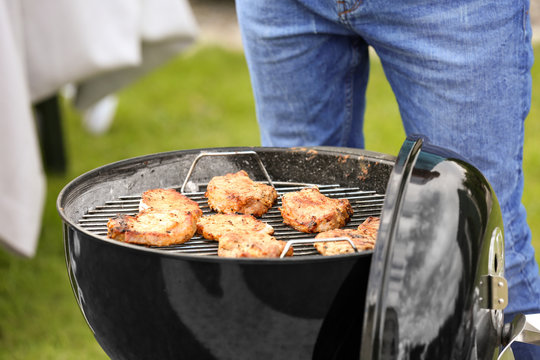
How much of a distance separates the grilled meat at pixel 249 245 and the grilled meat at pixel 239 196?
0.59 feet

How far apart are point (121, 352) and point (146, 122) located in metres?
4.01

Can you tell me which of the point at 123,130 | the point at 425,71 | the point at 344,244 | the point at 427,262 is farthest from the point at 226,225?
the point at 123,130

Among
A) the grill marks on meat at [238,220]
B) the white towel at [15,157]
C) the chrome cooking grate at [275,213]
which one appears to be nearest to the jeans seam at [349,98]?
the chrome cooking grate at [275,213]

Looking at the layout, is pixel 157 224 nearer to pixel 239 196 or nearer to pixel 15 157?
pixel 239 196

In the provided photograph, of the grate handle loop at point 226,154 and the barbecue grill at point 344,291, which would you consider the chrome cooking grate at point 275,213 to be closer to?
the grate handle loop at point 226,154

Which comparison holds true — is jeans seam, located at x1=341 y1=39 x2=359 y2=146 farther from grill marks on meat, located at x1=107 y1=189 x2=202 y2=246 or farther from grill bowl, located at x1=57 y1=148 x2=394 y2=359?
grill bowl, located at x1=57 y1=148 x2=394 y2=359

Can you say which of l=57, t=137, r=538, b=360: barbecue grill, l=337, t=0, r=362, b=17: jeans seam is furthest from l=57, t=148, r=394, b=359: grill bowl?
l=337, t=0, r=362, b=17: jeans seam

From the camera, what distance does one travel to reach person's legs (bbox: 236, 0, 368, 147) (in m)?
1.69

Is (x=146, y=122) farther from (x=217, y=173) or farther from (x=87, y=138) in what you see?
(x=217, y=173)

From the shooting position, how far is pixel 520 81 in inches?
60.0

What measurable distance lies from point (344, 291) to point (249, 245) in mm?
229

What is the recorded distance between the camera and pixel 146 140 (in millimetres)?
4758

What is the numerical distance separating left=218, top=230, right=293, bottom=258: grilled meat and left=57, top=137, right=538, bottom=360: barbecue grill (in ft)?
0.47

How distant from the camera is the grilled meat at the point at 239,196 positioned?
1.51m
